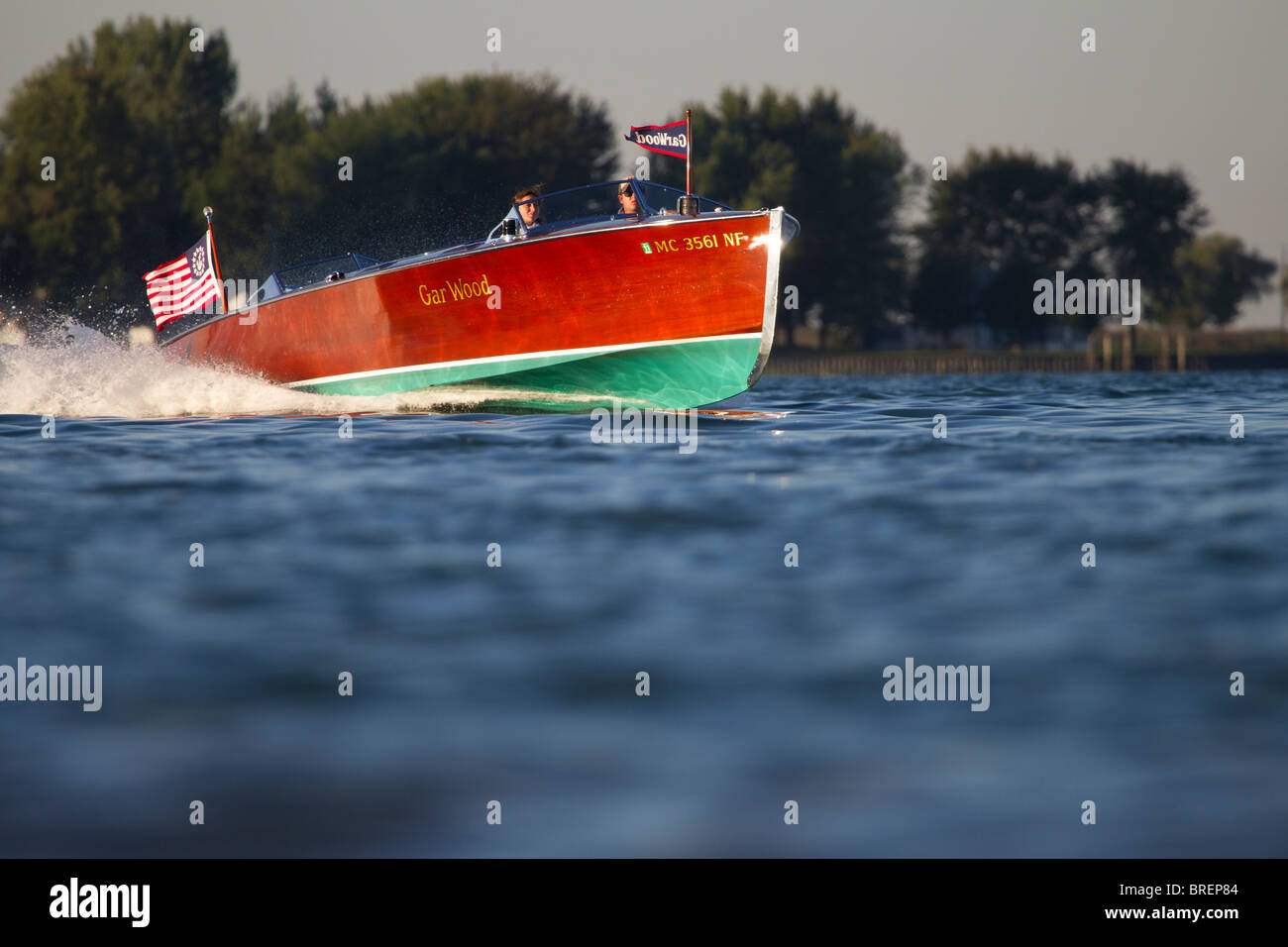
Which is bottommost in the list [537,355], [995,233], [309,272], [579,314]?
[537,355]

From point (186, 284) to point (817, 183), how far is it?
5271 centimetres

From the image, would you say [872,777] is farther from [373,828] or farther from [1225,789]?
[373,828]

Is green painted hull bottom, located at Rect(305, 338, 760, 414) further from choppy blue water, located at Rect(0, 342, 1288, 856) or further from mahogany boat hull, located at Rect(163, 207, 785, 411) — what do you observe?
choppy blue water, located at Rect(0, 342, 1288, 856)

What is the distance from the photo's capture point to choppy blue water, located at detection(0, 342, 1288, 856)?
3.13 metres

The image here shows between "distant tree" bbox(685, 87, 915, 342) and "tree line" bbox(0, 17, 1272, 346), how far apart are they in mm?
114

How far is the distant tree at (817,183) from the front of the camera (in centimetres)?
6353

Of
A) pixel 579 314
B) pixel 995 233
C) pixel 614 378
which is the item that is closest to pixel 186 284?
pixel 579 314

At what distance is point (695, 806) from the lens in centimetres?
319

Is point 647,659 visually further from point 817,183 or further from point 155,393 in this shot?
point 817,183

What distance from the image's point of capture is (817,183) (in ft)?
215

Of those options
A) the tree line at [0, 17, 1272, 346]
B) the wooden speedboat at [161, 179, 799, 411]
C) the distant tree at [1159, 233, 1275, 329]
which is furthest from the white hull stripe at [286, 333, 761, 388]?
the distant tree at [1159, 233, 1275, 329]

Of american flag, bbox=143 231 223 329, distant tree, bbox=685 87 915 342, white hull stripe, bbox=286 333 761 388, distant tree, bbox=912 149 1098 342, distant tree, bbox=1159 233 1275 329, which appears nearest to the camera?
white hull stripe, bbox=286 333 761 388

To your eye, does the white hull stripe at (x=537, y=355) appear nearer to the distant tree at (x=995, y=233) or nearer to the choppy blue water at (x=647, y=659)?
the choppy blue water at (x=647, y=659)
